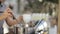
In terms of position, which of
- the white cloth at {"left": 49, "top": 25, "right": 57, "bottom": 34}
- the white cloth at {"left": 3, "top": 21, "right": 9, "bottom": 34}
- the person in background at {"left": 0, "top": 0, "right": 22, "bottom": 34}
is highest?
the person in background at {"left": 0, "top": 0, "right": 22, "bottom": 34}

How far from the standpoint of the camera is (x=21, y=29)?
1.07 metres

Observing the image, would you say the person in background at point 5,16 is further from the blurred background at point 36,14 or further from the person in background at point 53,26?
the person in background at point 53,26

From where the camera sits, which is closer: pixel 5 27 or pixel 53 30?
pixel 5 27

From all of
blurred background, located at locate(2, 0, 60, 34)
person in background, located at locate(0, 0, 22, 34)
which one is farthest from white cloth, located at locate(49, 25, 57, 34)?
person in background, located at locate(0, 0, 22, 34)

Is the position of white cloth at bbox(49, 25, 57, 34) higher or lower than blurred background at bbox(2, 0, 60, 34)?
lower

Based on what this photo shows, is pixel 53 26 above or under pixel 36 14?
under

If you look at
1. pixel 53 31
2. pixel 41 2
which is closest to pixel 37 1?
pixel 41 2

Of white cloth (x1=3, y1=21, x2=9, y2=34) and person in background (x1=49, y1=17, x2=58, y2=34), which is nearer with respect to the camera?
white cloth (x1=3, y1=21, x2=9, y2=34)

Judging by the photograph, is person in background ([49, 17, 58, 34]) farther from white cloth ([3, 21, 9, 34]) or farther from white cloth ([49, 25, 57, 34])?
white cloth ([3, 21, 9, 34])

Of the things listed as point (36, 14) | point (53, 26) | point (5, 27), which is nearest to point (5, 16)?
point (5, 27)

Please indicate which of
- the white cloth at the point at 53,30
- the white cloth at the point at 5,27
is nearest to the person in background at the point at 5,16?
the white cloth at the point at 5,27

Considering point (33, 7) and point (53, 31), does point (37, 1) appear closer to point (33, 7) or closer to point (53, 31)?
point (33, 7)

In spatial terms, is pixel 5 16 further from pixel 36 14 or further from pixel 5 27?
pixel 36 14

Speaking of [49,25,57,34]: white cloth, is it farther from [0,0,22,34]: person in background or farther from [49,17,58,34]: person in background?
[0,0,22,34]: person in background
